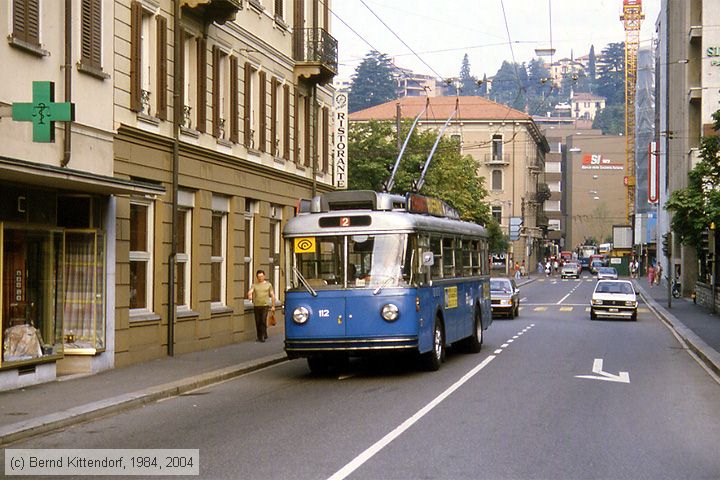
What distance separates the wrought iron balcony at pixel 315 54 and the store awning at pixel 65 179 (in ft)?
46.8

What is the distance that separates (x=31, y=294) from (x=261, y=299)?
9.75 meters

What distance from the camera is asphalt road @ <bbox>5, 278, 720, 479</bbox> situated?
409 inches

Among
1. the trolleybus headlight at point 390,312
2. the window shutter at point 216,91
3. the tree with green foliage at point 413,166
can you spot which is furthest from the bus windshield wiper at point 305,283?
the tree with green foliage at point 413,166

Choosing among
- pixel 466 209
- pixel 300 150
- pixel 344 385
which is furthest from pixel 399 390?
pixel 466 209

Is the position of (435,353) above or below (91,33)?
below

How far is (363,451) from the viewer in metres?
11.1

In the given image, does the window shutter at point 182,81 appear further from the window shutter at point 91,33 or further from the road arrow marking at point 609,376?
the road arrow marking at point 609,376

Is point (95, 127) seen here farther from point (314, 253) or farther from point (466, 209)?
point (466, 209)

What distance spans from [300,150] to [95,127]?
49.2ft

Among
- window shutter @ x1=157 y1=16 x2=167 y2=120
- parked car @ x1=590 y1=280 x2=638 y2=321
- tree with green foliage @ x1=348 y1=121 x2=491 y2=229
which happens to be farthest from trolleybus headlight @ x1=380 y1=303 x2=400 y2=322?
tree with green foliage @ x1=348 y1=121 x2=491 y2=229

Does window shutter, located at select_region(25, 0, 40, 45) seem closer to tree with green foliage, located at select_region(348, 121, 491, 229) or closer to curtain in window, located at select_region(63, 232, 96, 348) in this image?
curtain in window, located at select_region(63, 232, 96, 348)

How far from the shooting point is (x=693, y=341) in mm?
29156

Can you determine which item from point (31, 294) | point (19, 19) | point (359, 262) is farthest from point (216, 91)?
point (31, 294)

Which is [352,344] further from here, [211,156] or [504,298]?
[504,298]
